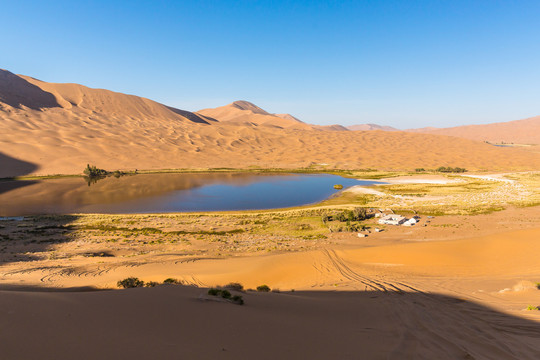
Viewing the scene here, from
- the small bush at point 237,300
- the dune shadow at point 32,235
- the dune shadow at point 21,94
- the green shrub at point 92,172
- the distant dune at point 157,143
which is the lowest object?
the dune shadow at point 32,235

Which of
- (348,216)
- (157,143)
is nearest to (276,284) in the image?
(348,216)

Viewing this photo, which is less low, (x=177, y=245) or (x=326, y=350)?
(x=326, y=350)

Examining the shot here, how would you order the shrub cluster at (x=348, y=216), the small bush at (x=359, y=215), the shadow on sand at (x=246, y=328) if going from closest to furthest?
the shadow on sand at (x=246, y=328) < the shrub cluster at (x=348, y=216) < the small bush at (x=359, y=215)

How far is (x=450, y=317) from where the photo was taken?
6844 mm

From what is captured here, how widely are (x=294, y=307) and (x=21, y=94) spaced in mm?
126756

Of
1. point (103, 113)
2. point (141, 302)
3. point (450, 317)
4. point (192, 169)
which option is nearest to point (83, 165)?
point (192, 169)

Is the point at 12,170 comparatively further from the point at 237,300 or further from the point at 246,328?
the point at 246,328

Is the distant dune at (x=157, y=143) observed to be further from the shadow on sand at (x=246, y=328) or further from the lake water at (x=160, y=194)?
the shadow on sand at (x=246, y=328)

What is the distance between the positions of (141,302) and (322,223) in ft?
59.6

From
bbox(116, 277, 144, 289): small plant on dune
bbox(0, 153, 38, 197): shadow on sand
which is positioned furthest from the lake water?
bbox(116, 277, 144, 289): small plant on dune

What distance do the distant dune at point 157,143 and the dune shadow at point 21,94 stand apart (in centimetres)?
28

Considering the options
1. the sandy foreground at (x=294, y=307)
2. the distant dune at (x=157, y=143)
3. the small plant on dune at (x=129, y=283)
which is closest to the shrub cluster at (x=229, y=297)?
the sandy foreground at (x=294, y=307)

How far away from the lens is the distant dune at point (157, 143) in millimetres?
65688

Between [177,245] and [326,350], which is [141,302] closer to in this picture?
[326,350]
